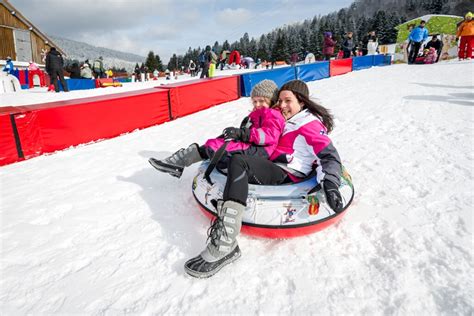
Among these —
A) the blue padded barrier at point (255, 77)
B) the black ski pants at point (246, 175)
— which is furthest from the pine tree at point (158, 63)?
the black ski pants at point (246, 175)

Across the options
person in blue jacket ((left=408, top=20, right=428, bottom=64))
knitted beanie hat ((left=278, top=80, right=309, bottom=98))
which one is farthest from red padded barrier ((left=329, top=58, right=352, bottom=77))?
knitted beanie hat ((left=278, top=80, right=309, bottom=98))

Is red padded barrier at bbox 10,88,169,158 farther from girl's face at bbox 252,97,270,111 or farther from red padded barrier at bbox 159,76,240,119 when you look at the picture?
girl's face at bbox 252,97,270,111

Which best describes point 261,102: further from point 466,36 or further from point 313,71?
point 466,36

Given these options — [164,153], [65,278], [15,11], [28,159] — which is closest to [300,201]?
[65,278]

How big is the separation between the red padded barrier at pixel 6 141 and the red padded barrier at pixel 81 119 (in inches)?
4.3

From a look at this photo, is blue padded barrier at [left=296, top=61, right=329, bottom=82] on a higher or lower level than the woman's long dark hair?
higher

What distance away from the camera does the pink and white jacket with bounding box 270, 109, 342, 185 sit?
7.30 feet

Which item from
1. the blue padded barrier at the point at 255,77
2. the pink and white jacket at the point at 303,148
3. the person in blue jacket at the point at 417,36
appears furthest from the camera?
the person in blue jacket at the point at 417,36

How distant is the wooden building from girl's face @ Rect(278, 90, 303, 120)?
2609 cm

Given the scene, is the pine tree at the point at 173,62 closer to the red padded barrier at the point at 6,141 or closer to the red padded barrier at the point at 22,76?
the red padded barrier at the point at 22,76

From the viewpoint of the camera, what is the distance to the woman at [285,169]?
1970 millimetres

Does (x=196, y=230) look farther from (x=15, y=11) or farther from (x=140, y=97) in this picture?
(x=15, y=11)

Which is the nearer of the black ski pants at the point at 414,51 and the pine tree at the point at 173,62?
the black ski pants at the point at 414,51

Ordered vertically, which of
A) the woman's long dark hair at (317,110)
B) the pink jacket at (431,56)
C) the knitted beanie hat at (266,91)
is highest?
the pink jacket at (431,56)
